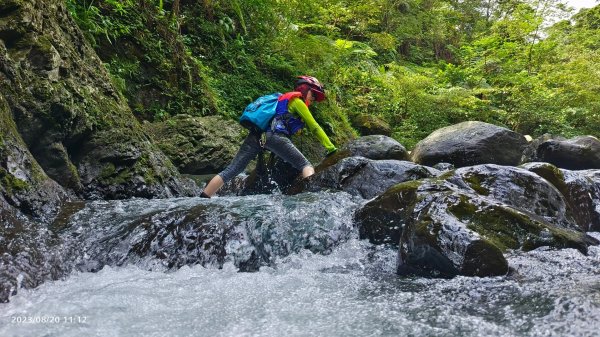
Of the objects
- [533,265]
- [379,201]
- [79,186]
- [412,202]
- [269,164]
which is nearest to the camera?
[533,265]

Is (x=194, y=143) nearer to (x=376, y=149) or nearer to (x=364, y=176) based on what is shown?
(x=376, y=149)

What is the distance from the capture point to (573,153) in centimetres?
900

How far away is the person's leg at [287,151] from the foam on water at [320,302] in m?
2.50

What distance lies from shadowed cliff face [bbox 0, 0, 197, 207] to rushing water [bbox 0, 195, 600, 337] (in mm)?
1968

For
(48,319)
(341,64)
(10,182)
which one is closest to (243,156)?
(10,182)

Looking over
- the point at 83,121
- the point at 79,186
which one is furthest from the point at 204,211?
the point at 83,121

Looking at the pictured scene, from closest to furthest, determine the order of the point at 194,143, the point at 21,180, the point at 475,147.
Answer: the point at 21,180
the point at 194,143
the point at 475,147

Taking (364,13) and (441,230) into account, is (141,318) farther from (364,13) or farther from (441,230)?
(364,13)

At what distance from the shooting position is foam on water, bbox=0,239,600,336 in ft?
7.85

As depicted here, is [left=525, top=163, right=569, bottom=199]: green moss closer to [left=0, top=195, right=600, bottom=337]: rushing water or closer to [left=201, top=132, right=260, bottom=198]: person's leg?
[left=0, top=195, right=600, bottom=337]: rushing water

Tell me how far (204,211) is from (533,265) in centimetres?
292

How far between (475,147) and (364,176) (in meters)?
3.30

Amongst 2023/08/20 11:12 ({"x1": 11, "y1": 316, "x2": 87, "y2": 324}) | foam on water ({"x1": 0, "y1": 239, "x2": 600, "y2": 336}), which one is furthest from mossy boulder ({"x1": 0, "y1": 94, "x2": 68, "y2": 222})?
2023/08/20 11:12 ({"x1": 11, "y1": 316, "x2": 87, "y2": 324})

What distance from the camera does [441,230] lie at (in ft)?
11.0
